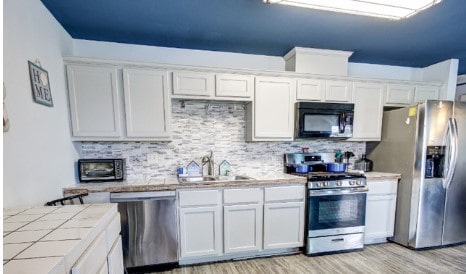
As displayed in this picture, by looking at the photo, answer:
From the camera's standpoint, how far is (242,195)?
237 centimetres

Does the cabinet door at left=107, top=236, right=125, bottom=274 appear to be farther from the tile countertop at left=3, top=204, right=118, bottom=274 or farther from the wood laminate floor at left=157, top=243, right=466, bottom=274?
the wood laminate floor at left=157, top=243, right=466, bottom=274

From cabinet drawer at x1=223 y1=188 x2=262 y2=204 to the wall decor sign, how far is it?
5.80 feet

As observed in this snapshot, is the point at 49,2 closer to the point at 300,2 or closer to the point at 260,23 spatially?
the point at 260,23

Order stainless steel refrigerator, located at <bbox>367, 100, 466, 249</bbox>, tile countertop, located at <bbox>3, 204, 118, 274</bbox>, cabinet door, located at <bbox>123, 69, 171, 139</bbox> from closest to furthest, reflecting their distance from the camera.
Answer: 1. tile countertop, located at <bbox>3, 204, 118, 274</bbox>
2. cabinet door, located at <bbox>123, 69, 171, 139</bbox>
3. stainless steel refrigerator, located at <bbox>367, 100, 466, 249</bbox>

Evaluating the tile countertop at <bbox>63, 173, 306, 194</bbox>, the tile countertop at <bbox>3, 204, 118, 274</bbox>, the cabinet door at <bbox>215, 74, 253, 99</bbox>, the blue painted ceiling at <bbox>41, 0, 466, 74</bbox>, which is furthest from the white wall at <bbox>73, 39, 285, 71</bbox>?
the tile countertop at <bbox>3, 204, 118, 274</bbox>

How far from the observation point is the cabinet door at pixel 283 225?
8.02 ft

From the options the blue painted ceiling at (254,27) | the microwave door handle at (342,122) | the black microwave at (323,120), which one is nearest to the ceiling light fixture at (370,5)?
the blue painted ceiling at (254,27)

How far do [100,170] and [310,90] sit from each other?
2606mm

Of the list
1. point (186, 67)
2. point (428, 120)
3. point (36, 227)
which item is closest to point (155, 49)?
point (186, 67)

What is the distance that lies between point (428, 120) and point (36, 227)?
3.60 metres

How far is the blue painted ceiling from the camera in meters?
1.88

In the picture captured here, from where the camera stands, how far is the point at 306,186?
2.53m

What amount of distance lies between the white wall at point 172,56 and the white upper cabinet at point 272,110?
46 cm

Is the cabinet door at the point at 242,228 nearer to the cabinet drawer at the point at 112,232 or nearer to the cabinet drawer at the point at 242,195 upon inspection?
the cabinet drawer at the point at 242,195
